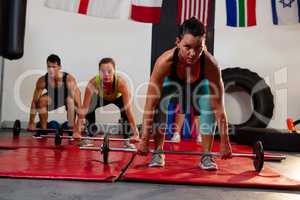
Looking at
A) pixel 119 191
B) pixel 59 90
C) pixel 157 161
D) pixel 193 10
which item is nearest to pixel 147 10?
pixel 193 10

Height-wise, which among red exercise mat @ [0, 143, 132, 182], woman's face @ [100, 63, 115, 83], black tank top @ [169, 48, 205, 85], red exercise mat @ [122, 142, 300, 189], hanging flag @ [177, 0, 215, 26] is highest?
hanging flag @ [177, 0, 215, 26]

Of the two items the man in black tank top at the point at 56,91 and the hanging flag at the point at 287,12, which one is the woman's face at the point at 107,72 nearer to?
the man in black tank top at the point at 56,91

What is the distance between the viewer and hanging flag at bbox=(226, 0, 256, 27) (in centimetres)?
425

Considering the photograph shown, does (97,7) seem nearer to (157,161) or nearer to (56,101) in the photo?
(56,101)

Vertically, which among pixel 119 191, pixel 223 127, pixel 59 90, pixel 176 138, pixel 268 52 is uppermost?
pixel 268 52

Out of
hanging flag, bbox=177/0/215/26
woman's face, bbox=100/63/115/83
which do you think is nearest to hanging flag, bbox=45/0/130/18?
hanging flag, bbox=177/0/215/26

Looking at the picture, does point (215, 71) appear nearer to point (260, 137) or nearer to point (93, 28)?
point (260, 137)

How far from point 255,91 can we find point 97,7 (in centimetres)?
214

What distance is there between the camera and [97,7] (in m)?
4.30

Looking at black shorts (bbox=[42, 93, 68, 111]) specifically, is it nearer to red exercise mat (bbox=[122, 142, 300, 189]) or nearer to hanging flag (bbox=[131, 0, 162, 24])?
hanging flag (bbox=[131, 0, 162, 24])

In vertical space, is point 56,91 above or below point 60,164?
above

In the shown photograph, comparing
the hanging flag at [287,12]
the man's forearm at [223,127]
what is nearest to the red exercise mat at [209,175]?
the man's forearm at [223,127]

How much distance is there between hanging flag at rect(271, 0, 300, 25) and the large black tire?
0.71m

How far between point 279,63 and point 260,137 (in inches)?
59.3
